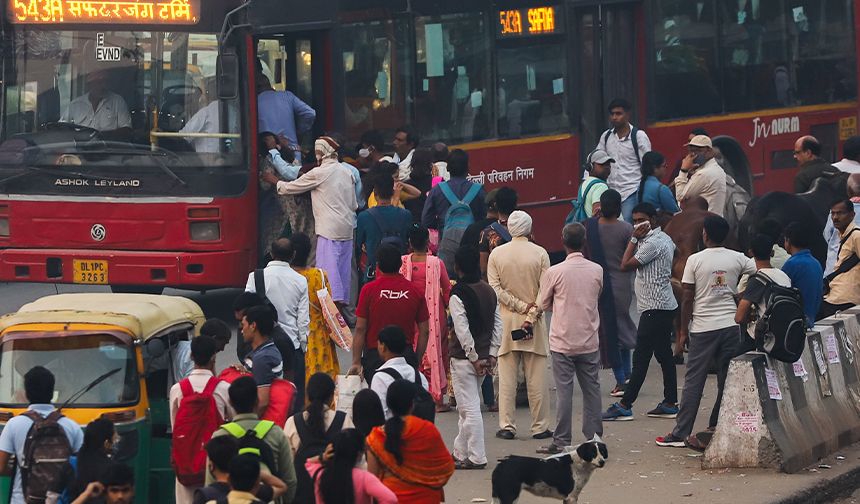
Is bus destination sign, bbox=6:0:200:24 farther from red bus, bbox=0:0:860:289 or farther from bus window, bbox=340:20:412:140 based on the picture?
bus window, bbox=340:20:412:140

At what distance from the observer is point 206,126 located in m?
14.7

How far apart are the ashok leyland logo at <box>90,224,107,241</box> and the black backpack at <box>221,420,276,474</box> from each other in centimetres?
782

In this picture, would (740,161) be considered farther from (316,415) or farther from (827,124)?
(316,415)

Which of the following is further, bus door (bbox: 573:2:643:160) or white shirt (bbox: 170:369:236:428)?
bus door (bbox: 573:2:643:160)

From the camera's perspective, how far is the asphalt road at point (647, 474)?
980 cm

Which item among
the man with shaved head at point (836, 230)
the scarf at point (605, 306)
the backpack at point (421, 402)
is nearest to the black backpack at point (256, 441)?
the backpack at point (421, 402)

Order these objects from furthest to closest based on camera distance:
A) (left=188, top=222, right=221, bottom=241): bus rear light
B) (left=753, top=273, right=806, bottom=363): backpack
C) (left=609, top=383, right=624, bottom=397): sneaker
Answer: (left=188, top=222, right=221, bottom=241): bus rear light → (left=609, top=383, right=624, bottom=397): sneaker → (left=753, top=273, right=806, bottom=363): backpack

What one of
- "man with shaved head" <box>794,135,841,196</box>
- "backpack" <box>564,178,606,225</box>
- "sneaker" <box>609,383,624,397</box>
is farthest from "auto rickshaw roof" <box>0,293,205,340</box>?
"man with shaved head" <box>794,135,841,196</box>

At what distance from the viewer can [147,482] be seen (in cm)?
892

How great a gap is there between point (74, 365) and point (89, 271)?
20.3 feet

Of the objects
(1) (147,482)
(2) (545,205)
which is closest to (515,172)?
(2) (545,205)

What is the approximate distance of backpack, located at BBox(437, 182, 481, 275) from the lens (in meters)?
13.0

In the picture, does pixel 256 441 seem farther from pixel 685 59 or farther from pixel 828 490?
pixel 685 59

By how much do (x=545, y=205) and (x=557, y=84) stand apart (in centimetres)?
132
